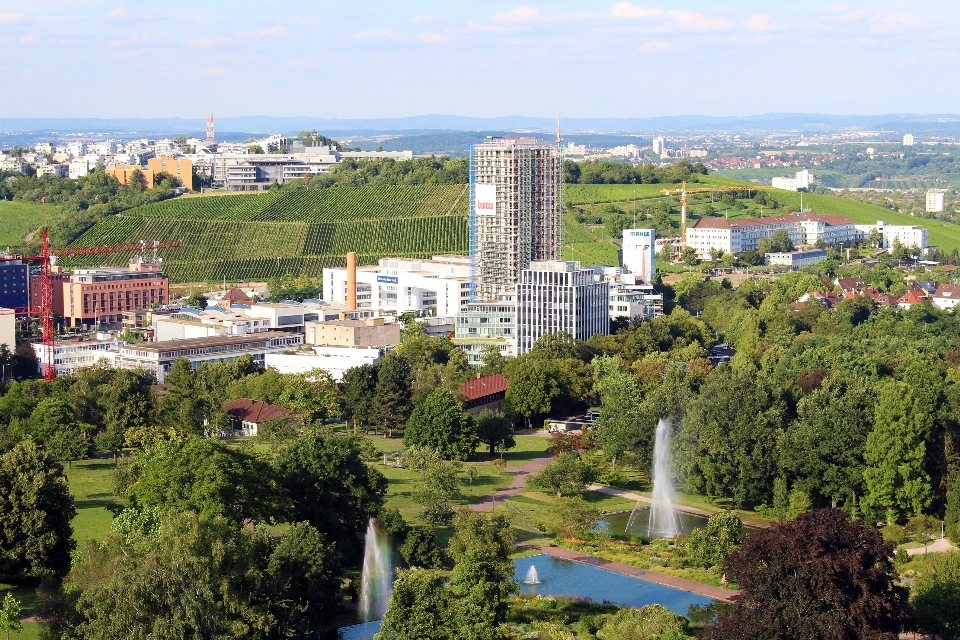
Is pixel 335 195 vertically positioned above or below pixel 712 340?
above

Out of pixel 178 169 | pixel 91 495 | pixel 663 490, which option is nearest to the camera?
pixel 91 495

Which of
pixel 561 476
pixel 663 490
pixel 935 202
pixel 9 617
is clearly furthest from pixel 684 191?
pixel 9 617

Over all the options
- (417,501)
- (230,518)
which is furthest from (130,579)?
(417,501)

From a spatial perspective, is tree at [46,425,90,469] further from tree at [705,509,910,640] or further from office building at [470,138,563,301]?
office building at [470,138,563,301]

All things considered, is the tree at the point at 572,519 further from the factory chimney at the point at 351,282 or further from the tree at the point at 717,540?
the factory chimney at the point at 351,282

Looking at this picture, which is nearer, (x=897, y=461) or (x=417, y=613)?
(x=417, y=613)

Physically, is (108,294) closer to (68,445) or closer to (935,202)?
(68,445)

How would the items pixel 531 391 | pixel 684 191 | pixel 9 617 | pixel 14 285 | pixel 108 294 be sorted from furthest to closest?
1. pixel 684 191
2. pixel 108 294
3. pixel 14 285
4. pixel 531 391
5. pixel 9 617

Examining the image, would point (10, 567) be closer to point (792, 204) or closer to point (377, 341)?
point (377, 341)
